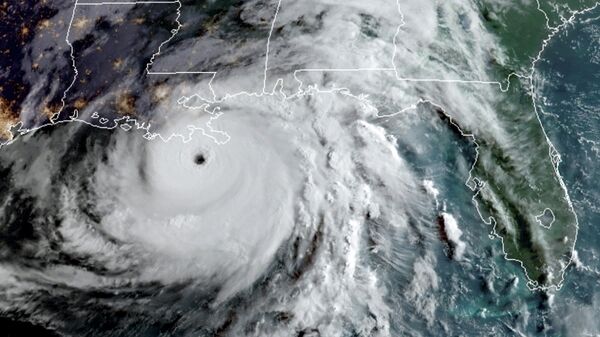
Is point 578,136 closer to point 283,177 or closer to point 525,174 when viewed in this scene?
point 525,174

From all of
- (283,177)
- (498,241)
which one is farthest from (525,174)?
(283,177)

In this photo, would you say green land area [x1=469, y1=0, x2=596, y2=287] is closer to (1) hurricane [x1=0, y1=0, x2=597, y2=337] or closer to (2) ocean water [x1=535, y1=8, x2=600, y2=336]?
(1) hurricane [x1=0, y1=0, x2=597, y2=337]

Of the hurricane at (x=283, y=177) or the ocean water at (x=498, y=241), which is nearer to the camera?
the ocean water at (x=498, y=241)

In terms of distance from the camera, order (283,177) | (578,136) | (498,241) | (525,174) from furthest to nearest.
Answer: (578,136), (525,174), (283,177), (498,241)

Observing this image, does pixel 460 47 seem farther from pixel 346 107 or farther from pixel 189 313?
pixel 189 313

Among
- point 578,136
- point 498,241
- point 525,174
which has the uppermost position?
point 578,136

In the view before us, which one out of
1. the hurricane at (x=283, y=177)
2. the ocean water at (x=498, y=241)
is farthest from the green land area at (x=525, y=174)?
the ocean water at (x=498, y=241)

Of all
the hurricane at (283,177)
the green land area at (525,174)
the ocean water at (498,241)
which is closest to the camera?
the ocean water at (498,241)

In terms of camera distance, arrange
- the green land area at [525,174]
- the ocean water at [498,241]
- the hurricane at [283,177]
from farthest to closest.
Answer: the green land area at [525,174], the hurricane at [283,177], the ocean water at [498,241]

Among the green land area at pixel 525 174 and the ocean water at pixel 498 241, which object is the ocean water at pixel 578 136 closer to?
the ocean water at pixel 498 241

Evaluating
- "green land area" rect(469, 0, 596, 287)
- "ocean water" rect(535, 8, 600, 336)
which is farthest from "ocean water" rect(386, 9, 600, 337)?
"green land area" rect(469, 0, 596, 287)

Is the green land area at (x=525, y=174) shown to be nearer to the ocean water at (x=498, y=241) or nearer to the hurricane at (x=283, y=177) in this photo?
the hurricane at (x=283, y=177)
